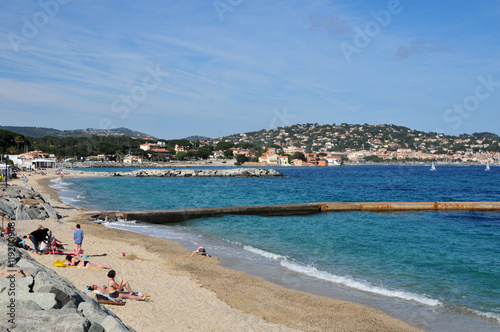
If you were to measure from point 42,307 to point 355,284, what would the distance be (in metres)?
7.95

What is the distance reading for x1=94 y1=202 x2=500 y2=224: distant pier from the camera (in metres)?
22.5

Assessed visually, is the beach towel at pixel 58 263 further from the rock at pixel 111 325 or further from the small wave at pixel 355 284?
the small wave at pixel 355 284

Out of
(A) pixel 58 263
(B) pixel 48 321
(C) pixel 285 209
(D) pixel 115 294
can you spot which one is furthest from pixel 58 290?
(C) pixel 285 209

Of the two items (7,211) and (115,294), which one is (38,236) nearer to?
(115,294)

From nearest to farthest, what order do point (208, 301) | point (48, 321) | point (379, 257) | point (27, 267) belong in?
1. point (48, 321)
2. point (27, 267)
3. point (208, 301)
4. point (379, 257)

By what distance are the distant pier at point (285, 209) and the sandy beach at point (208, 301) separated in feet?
28.8

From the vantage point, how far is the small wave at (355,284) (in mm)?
9524

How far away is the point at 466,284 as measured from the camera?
10992 mm

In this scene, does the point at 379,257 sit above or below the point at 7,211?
below

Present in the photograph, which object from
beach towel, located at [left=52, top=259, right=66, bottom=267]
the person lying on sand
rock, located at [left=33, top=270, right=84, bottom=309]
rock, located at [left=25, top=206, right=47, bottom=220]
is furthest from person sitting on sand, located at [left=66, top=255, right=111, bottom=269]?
rock, located at [left=25, top=206, right=47, bottom=220]

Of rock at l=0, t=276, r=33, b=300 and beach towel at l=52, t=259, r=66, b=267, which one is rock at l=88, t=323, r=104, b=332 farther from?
beach towel at l=52, t=259, r=66, b=267

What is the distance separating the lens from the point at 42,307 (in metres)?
5.20

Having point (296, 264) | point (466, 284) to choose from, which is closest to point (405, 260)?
point (466, 284)

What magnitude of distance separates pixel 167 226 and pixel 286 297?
42.8 ft
